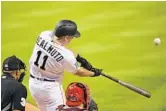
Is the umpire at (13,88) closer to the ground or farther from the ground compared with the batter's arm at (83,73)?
closer to the ground

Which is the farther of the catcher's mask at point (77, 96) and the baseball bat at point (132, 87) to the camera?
the baseball bat at point (132, 87)

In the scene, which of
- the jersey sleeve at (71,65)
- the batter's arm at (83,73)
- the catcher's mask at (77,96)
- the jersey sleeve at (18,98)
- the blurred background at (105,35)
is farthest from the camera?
the blurred background at (105,35)

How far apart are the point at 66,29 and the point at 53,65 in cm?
27

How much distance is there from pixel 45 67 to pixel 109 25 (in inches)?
24.9

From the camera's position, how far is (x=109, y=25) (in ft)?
14.5

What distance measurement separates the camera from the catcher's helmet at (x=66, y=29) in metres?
4.13

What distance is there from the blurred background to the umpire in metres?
0.52

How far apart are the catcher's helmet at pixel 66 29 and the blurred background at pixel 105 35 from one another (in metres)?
0.19

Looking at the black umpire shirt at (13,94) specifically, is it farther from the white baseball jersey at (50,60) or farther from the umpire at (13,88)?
the white baseball jersey at (50,60)

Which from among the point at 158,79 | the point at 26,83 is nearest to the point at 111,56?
the point at 158,79

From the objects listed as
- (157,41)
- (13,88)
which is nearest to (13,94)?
(13,88)

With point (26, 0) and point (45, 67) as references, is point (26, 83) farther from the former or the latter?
point (26, 0)

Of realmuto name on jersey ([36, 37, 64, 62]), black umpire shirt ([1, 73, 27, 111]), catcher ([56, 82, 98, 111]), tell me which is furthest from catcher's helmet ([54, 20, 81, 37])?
black umpire shirt ([1, 73, 27, 111])

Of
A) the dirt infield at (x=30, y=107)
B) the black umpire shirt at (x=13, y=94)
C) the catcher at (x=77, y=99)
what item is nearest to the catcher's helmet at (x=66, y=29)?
the catcher at (x=77, y=99)
